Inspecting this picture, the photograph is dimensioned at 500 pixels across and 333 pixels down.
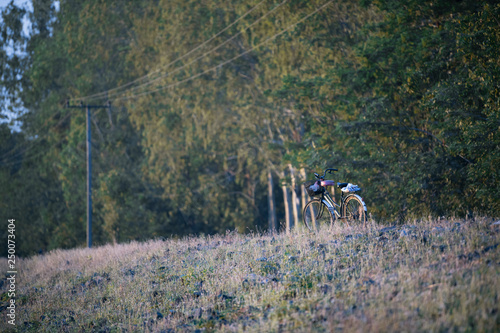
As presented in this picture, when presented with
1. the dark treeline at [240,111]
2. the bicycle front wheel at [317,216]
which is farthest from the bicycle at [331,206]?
the dark treeline at [240,111]

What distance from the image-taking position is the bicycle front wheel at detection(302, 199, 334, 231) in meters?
11.6

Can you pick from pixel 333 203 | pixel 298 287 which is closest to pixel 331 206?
pixel 333 203

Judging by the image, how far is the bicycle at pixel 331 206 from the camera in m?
10.5

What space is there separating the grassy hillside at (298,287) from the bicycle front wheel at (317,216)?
530 mm

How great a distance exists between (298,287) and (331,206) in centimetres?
370

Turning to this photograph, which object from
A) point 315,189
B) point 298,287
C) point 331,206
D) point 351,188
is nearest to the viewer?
point 298,287

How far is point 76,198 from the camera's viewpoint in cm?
3972

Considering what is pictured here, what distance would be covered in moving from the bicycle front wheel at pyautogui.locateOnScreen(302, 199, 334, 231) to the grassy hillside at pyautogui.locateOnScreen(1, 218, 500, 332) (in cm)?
53

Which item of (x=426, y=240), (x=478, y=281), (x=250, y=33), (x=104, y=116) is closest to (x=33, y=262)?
(x=426, y=240)

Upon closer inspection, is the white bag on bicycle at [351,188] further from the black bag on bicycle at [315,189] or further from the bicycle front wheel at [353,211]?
the black bag on bicycle at [315,189]

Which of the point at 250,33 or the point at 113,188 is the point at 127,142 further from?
the point at 250,33

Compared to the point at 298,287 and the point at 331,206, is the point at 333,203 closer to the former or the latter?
the point at 331,206

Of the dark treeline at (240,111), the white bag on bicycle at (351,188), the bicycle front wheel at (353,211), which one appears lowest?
the bicycle front wheel at (353,211)

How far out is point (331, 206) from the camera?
11.2m
